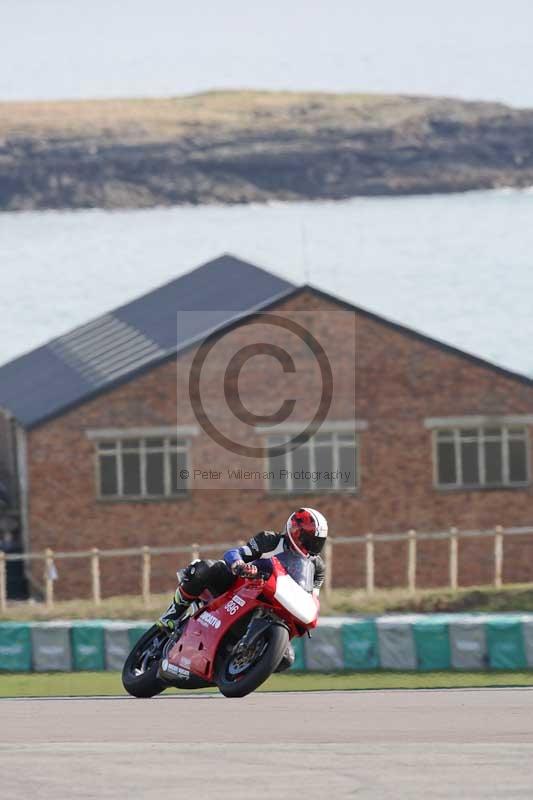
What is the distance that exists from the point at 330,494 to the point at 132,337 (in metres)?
9.49

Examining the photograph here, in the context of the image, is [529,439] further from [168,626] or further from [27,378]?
[168,626]

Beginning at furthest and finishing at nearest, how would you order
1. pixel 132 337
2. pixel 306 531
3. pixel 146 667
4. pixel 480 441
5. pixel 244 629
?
pixel 132 337, pixel 480 441, pixel 146 667, pixel 244 629, pixel 306 531

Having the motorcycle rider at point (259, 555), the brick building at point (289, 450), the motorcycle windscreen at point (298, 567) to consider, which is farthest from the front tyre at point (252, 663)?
the brick building at point (289, 450)

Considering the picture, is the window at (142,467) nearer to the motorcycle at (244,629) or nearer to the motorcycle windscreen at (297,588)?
the motorcycle at (244,629)

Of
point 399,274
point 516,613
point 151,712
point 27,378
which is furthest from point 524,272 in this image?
point 151,712

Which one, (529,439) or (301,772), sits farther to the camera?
(529,439)

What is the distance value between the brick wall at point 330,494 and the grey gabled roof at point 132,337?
35.8 inches

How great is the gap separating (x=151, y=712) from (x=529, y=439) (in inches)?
1050

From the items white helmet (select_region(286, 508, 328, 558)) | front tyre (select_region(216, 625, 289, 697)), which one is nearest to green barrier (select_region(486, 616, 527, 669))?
white helmet (select_region(286, 508, 328, 558))

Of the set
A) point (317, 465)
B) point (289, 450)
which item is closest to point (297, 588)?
point (289, 450)

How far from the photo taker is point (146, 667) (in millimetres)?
19938

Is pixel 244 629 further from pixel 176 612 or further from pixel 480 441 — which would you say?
pixel 480 441

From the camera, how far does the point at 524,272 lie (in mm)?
181625

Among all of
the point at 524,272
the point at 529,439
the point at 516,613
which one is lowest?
the point at 516,613
